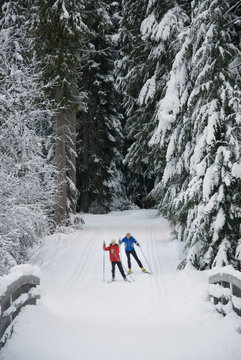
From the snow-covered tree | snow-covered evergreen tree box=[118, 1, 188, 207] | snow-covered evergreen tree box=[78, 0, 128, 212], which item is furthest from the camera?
snow-covered evergreen tree box=[78, 0, 128, 212]

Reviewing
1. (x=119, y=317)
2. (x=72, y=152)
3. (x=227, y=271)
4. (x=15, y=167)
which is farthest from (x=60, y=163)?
(x=227, y=271)

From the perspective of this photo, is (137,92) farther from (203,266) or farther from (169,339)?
(169,339)

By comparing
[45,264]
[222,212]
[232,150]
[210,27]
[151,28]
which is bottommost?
[45,264]

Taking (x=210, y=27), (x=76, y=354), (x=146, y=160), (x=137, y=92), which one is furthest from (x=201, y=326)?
(x=137, y=92)

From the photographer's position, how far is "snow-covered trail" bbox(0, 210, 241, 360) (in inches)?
269

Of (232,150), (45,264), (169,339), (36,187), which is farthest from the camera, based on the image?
(45,264)

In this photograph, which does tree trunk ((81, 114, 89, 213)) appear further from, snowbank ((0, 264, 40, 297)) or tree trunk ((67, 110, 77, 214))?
snowbank ((0, 264, 40, 297))

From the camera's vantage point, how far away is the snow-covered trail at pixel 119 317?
684 cm

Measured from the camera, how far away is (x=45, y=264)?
1622 centimetres

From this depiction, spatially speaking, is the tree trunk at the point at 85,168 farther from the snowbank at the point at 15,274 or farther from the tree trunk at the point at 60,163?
the snowbank at the point at 15,274

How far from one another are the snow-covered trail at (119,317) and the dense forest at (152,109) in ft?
4.47

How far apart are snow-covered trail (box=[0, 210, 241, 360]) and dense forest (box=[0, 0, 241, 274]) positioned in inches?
53.7

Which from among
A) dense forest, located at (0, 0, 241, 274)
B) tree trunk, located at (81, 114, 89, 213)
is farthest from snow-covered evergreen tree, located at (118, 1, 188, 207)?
tree trunk, located at (81, 114, 89, 213)

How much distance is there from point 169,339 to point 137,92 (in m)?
15.0
